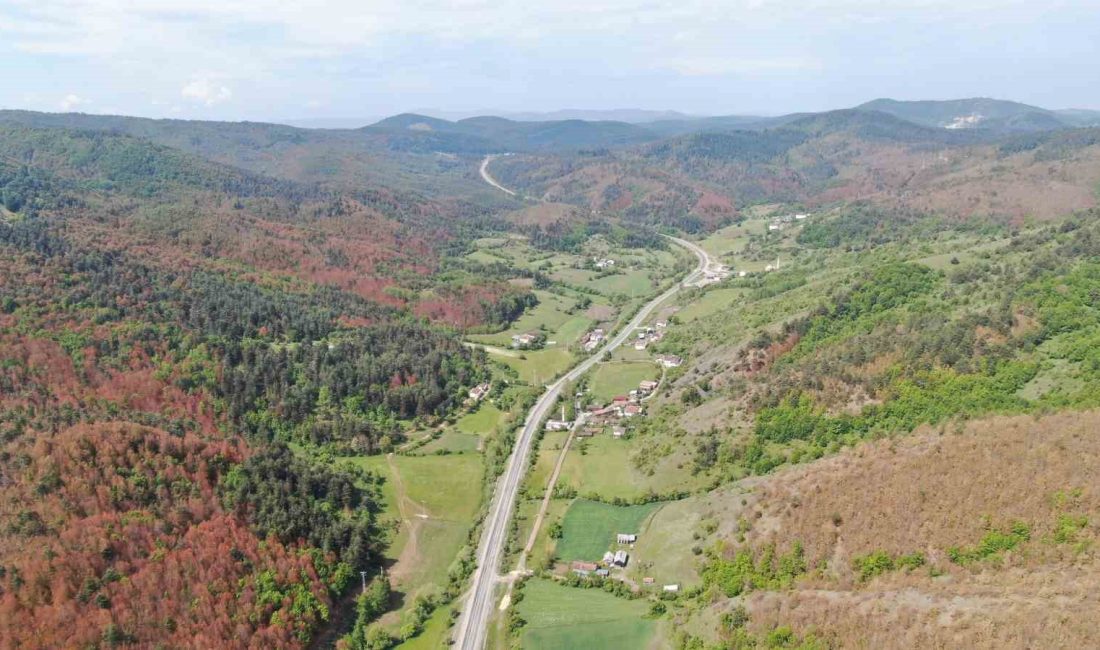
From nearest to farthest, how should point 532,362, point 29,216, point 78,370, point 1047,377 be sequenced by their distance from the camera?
point 1047,377
point 78,370
point 532,362
point 29,216

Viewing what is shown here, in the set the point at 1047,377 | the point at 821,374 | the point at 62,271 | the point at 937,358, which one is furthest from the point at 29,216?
the point at 1047,377

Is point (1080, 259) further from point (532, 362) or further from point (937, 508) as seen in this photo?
point (532, 362)

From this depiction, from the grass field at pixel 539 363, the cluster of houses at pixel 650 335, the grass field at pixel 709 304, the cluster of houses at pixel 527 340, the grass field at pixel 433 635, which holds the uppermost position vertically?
the grass field at pixel 709 304

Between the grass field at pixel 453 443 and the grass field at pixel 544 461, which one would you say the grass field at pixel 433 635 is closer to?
the grass field at pixel 544 461

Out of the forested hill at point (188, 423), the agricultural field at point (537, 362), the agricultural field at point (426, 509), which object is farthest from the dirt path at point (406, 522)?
the agricultural field at point (537, 362)

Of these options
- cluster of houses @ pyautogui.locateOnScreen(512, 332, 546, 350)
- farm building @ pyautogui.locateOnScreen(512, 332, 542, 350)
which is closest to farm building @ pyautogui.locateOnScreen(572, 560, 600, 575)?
cluster of houses @ pyautogui.locateOnScreen(512, 332, 546, 350)

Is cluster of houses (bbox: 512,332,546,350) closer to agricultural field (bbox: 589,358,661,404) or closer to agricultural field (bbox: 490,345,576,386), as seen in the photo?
agricultural field (bbox: 490,345,576,386)
